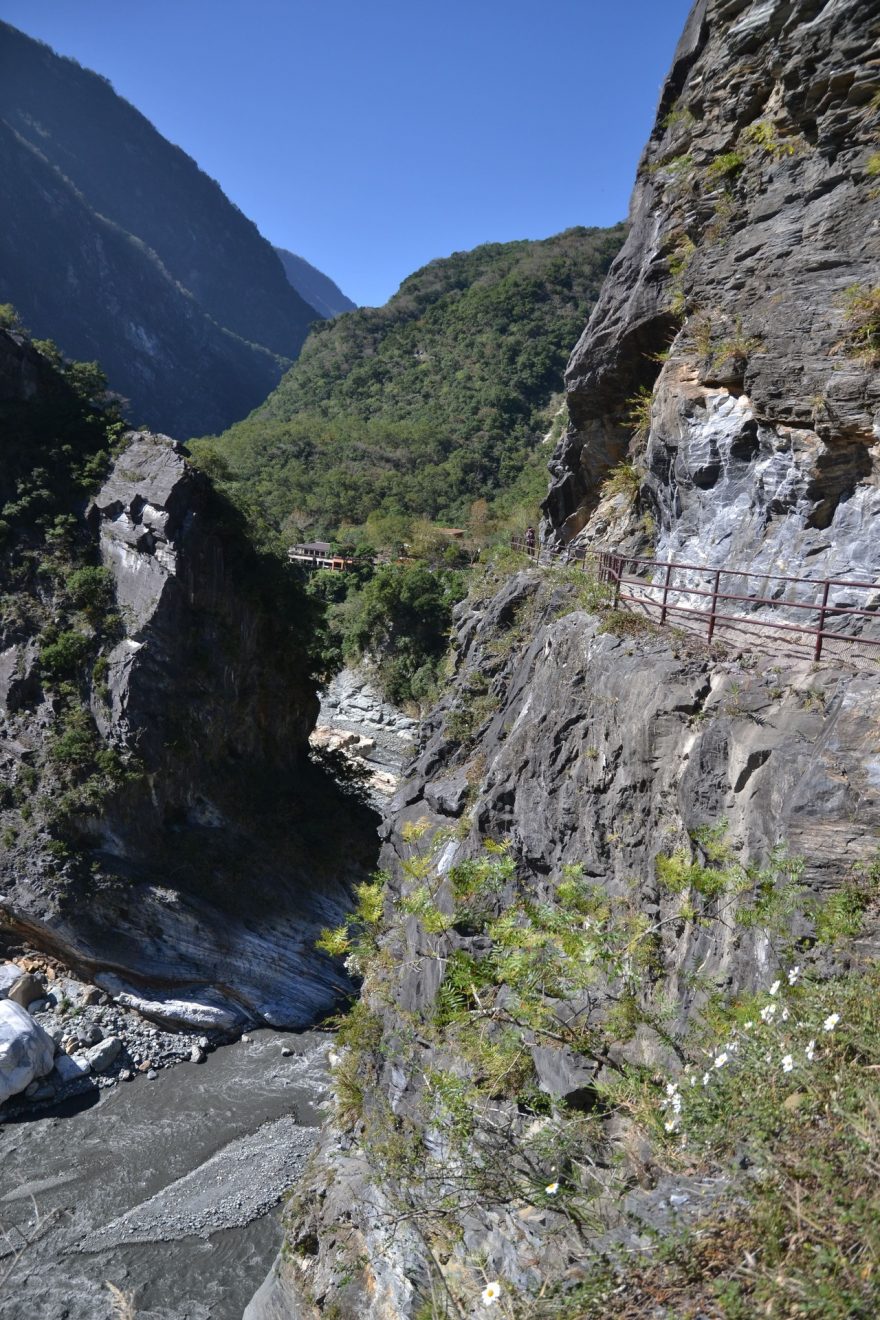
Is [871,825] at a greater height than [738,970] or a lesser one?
greater

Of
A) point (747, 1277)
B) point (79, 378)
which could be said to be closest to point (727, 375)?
point (747, 1277)

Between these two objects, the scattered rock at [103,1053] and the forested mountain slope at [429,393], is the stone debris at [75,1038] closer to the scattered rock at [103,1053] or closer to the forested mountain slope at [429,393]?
the scattered rock at [103,1053]

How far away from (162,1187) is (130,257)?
11466 cm

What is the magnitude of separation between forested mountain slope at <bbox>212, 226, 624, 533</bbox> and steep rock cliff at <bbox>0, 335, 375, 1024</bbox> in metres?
32.4

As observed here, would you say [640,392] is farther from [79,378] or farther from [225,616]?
[79,378]

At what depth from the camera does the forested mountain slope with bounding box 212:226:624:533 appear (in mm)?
55969

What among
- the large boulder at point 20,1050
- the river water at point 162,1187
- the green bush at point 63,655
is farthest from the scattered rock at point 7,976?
the green bush at point 63,655

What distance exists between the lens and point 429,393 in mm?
68562

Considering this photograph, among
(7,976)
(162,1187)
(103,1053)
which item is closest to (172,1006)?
(103,1053)

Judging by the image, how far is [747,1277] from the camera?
123 inches

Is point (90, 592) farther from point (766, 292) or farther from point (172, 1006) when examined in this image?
point (766, 292)

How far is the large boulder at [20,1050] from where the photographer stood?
1415cm

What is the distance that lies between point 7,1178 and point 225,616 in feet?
42.9

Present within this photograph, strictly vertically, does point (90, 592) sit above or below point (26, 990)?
above
